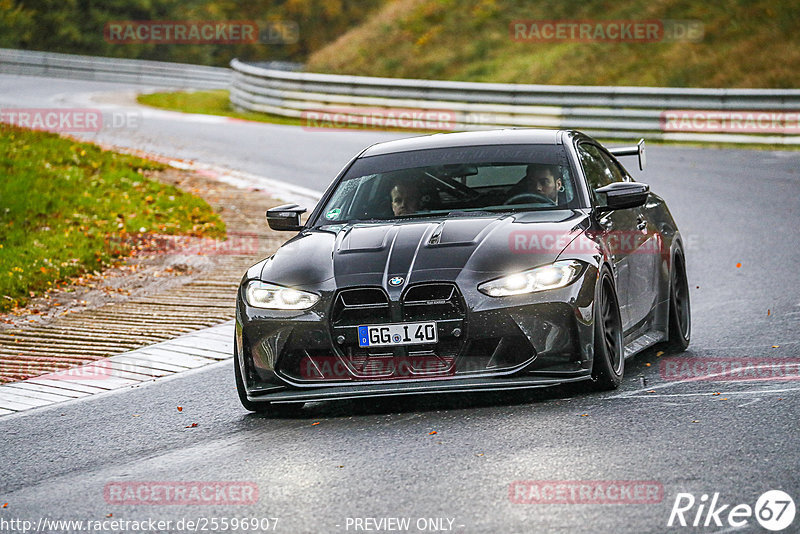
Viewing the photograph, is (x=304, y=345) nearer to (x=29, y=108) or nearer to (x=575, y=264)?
(x=575, y=264)

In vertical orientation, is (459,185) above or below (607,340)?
above

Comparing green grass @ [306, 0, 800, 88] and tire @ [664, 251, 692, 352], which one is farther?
green grass @ [306, 0, 800, 88]

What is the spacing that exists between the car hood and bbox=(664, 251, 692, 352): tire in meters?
1.37

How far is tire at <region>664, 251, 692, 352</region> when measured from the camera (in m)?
8.46

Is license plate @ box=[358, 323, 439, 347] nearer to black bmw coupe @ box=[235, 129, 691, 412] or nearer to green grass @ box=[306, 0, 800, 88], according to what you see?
black bmw coupe @ box=[235, 129, 691, 412]

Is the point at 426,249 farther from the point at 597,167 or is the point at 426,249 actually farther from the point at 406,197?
the point at 597,167

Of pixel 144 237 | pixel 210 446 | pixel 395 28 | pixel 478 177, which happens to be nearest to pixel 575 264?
pixel 478 177

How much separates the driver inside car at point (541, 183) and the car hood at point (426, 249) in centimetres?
32

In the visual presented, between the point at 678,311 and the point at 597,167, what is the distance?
1128mm

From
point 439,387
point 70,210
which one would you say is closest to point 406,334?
point 439,387

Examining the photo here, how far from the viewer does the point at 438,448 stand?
596 centimetres

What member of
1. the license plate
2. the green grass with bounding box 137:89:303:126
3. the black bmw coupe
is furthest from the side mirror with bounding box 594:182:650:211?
the green grass with bounding box 137:89:303:126

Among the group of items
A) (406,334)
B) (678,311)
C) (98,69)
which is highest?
(406,334)

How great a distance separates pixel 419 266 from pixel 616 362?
1.30 m
